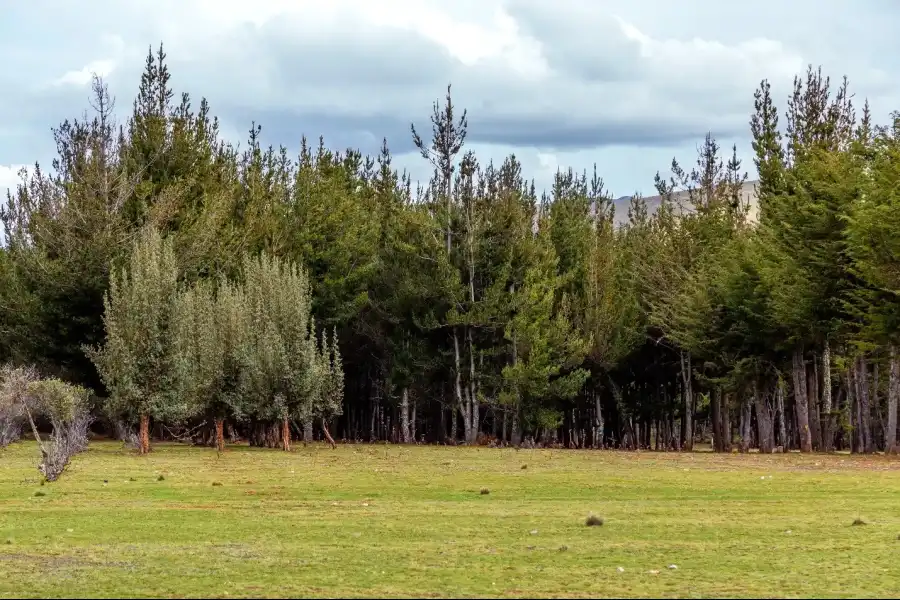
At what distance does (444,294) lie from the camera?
205ft

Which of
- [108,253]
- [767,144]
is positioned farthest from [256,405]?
[767,144]

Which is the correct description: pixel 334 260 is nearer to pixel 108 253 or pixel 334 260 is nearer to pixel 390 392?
pixel 390 392

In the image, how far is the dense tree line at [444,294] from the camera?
153 feet

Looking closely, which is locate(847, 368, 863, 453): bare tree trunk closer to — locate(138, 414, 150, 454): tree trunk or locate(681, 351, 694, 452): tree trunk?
locate(681, 351, 694, 452): tree trunk

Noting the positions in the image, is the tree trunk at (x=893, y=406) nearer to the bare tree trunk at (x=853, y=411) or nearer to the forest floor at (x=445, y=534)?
the bare tree trunk at (x=853, y=411)

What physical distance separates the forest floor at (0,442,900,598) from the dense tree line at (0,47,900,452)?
47.5 ft

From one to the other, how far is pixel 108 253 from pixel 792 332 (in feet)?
103

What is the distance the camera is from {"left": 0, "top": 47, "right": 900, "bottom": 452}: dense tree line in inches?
1834

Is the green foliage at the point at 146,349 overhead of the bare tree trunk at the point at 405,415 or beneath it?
overhead

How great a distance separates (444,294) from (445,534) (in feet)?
149

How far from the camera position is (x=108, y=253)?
5541 cm

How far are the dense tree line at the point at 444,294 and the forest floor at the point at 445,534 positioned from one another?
1448 cm

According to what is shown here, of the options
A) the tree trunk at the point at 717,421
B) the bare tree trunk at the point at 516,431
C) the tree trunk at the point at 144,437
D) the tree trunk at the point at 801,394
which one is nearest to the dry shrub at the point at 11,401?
the tree trunk at the point at 144,437

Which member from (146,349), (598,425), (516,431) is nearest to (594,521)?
(146,349)
